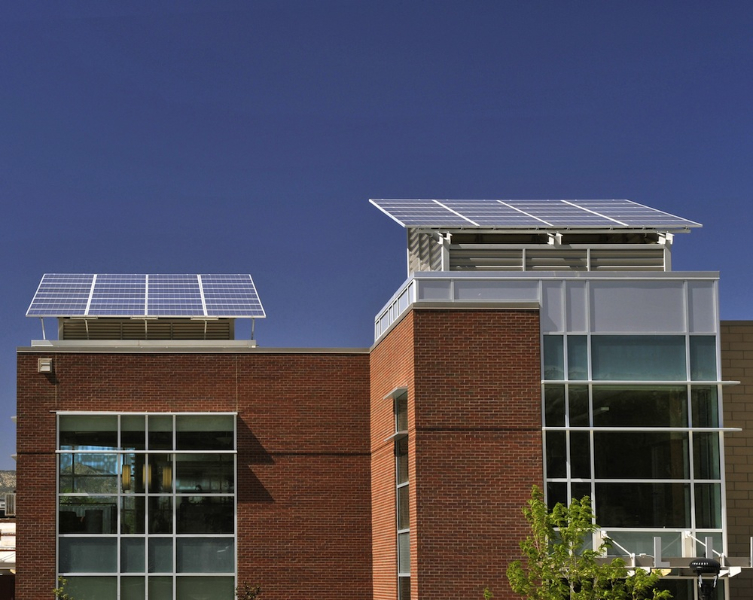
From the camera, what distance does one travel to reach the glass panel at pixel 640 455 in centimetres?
2748

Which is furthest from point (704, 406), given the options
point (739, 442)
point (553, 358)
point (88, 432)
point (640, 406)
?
point (88, 432)

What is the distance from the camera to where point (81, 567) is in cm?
3262

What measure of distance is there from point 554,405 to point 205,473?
33.6 feet

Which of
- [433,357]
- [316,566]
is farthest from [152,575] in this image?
[433,357]

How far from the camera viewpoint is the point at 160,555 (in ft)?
108

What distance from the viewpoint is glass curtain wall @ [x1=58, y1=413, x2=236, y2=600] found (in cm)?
3266

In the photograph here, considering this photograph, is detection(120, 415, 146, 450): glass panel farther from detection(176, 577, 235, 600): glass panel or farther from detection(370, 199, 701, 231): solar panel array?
detection(370, 199, 701, 231): solar panel array

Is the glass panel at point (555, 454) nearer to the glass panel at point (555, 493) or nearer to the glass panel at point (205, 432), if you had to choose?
the glass panel at point (555, 493)

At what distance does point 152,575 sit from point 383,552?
594 cm

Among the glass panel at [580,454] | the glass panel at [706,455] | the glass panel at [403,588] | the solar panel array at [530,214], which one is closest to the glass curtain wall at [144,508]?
the glass panel at [403,588]

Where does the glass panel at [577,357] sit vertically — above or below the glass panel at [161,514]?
above

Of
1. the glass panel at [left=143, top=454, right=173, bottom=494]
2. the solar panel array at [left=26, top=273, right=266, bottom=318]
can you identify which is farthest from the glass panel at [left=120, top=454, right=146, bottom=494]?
the solar panel array at [left=26, top=273, right=266, bottom=318]

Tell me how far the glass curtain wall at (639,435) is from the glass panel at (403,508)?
3.57 meters

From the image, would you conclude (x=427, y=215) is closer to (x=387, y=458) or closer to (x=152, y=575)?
(x=387, y=458)
